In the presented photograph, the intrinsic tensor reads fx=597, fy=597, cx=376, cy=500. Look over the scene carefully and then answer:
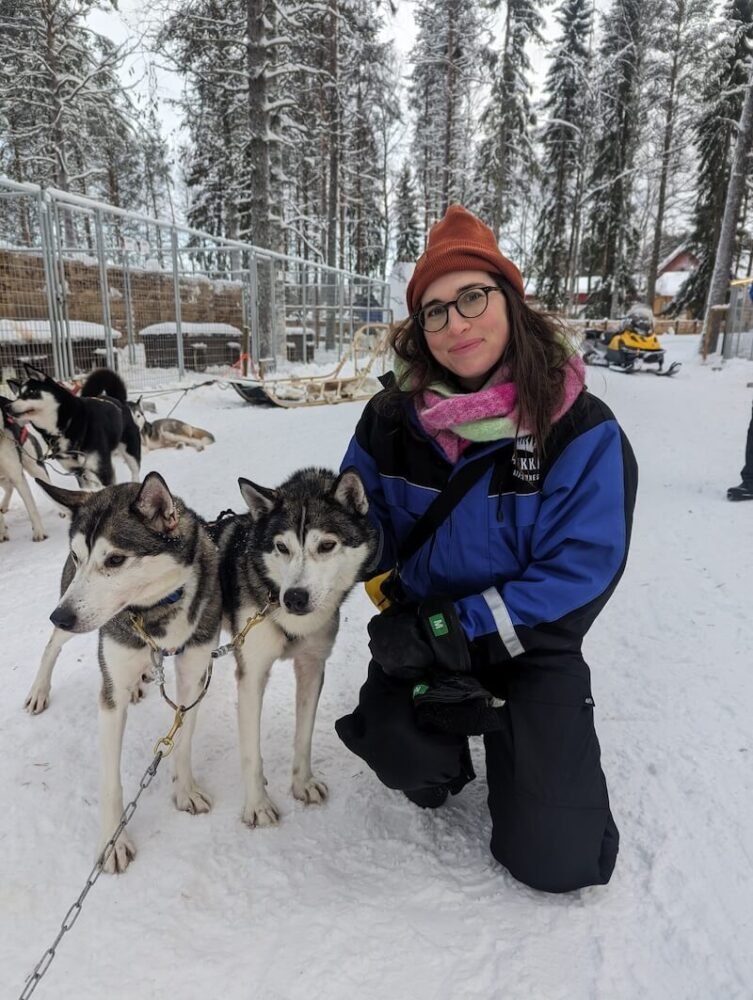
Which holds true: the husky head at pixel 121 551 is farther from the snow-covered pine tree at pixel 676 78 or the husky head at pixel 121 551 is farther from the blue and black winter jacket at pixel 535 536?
the snow-covered pine tree at pixel 676 78

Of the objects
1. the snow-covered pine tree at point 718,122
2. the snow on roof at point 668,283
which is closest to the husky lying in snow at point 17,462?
the snow-covered pine tree at point 718,122

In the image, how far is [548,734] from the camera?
5.15 ft

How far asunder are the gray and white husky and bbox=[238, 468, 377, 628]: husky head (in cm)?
24

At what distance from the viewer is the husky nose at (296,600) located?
1617 millimetres

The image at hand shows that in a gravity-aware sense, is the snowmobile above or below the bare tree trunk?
below

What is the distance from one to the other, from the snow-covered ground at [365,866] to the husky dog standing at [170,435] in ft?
11.7

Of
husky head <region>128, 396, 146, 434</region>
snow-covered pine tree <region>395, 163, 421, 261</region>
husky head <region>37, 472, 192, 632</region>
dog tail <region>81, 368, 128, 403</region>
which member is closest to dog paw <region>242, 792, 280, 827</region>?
husky head <region>37, 472, 192, 632</region>

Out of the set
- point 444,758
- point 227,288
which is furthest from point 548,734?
point 227,288

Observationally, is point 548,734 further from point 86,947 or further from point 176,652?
point 86,947

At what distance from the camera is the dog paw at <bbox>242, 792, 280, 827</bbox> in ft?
5.79

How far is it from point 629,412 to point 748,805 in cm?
745

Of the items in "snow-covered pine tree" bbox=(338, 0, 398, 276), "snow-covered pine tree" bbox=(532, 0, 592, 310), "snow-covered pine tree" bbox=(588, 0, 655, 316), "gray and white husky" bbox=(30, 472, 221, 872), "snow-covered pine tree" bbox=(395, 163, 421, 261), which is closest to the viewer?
"gray and white husky" bbox=(30, 472, 221, 872)

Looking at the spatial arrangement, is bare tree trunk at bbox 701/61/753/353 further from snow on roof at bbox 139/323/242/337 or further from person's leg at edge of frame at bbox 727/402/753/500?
person's leg at edge of frame at bbox 727/402/753/500

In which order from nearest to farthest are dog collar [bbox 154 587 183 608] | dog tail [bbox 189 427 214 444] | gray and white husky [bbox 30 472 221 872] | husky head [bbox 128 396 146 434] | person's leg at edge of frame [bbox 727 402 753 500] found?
gray and white husky [bbox 30 472 221 872] → dog collar [bbox 154 587 183 608] → person's leg at edge of frame [bbox 727 402 753 500] → husky head [bbox 128 396 146 434] → dog tail [bbox 189 427 214 444]
